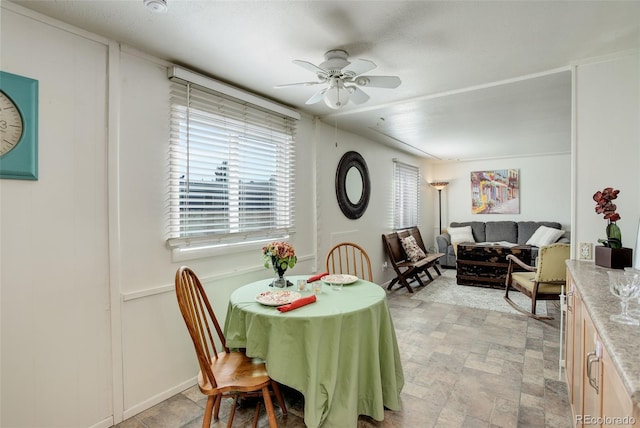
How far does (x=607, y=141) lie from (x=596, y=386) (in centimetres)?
183

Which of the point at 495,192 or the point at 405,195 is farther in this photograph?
the point at 495,192

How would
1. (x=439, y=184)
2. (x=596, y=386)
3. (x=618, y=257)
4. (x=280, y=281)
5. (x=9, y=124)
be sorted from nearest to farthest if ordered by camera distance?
(x=596, y=386) < (x=9, y=124) < (x=618, y=257) < (x=280, y=281) < (x=439, y=184)

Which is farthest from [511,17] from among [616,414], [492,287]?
[492,287]

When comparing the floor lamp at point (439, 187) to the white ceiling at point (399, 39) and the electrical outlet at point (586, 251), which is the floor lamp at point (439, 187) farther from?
the electrical outlet at point (586, 251)

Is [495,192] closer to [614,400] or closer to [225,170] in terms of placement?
[225,170]

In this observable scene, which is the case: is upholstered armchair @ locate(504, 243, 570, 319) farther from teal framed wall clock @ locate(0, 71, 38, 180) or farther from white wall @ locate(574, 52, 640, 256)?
teal framed wall clock @ locate(0, 71, 38, 180)

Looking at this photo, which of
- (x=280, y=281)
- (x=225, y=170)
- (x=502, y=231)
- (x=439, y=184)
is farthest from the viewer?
(x=439, y=184)

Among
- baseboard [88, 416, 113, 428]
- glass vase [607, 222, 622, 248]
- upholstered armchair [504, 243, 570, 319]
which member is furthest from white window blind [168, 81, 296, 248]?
upholstered armchair [504, 243, 570, 319]

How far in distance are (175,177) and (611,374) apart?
2435mm

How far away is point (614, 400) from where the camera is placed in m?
0.94

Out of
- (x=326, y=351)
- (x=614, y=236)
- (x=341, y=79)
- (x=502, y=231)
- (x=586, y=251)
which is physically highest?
(x=341, y=79)

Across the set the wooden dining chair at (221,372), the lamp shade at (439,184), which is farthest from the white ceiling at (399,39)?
the lamp shade at (439,184)

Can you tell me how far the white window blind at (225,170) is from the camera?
2287mm

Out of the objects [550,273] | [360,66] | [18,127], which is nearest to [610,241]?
[550,273]
